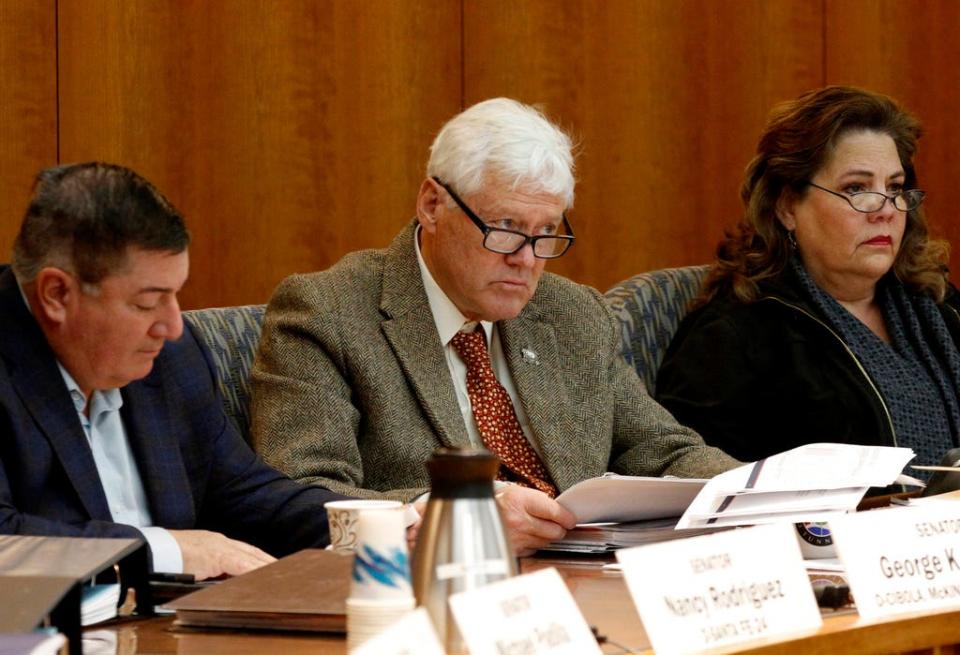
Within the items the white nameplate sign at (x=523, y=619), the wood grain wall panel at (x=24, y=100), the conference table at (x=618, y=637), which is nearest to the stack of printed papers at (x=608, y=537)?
the conference table at (x=618, y=637)

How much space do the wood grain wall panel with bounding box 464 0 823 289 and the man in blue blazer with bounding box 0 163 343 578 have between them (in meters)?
2.08

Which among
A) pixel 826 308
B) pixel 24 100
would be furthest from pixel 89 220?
pixel 826 308

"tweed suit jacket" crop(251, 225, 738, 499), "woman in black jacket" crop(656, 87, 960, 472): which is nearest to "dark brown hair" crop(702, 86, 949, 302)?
"woman in black jacket" crop(656, 87, 960, 472)

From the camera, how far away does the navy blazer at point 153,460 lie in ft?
5.87

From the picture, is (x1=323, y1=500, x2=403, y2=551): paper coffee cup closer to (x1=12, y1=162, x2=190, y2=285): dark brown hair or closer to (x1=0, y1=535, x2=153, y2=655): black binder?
(x1=0, y1=535, x2=153, y2=655): black binder

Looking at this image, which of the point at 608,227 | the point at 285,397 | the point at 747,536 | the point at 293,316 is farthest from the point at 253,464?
the point at 608,227

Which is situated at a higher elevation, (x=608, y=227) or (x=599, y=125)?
(x=599, y=125)

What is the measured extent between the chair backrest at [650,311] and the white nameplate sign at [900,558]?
158 centimetres

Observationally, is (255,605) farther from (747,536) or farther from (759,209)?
(759,209)

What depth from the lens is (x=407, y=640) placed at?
3.31 feet

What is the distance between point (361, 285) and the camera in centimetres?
251

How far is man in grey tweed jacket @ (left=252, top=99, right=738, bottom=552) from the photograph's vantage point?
236cm

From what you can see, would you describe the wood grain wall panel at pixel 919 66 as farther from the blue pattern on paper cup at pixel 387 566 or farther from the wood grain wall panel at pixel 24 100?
the blue pattern on paper cup at pixel 387 566

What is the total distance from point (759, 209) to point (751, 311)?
314mm
